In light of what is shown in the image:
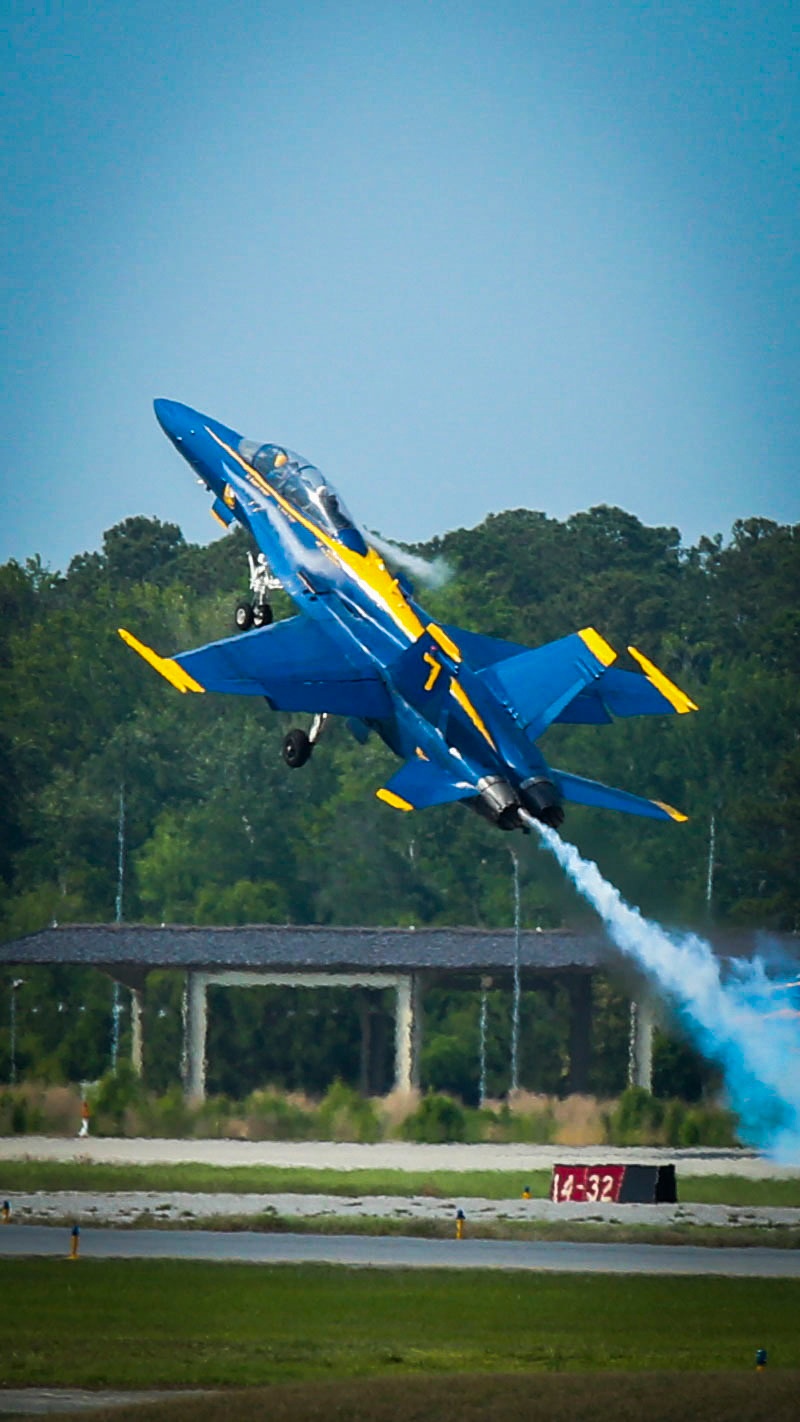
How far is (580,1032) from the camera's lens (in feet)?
228

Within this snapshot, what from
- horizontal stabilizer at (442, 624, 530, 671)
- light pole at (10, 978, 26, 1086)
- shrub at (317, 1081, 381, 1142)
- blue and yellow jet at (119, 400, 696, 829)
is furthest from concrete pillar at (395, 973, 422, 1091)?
horizontal stabilizer at (442, 624, 530, 671)

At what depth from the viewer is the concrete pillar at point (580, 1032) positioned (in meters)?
68.9

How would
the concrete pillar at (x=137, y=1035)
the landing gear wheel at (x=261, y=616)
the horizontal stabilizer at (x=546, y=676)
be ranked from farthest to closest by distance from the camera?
1. the concrete pillar at (x=137, y=1035)
2. the landing gear wheel at (x=261, y=616)
3. the horizontal stabilizer at (x=546, y=676)

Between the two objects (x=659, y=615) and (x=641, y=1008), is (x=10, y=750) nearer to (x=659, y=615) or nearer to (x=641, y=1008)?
(x=659, y=615)

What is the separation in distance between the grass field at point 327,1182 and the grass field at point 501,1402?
20281mm

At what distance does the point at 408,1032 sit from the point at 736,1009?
69.6ft

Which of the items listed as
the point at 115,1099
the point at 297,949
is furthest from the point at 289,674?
the point at 297,949

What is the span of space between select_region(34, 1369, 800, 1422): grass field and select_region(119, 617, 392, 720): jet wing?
1393cm

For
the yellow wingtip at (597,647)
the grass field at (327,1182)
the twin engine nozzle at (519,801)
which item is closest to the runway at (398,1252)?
the grass field at (327,1182)

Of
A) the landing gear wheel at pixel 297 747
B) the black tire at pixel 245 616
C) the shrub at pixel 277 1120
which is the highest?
the black tire at pixel 245 616

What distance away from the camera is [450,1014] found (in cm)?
7912

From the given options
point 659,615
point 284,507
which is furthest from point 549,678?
point 659,615

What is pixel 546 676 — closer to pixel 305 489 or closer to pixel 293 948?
pixel 305 489

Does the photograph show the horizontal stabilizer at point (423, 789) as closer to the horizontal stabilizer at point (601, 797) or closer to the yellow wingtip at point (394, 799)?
the yellow wingtip at point (394, 799)
